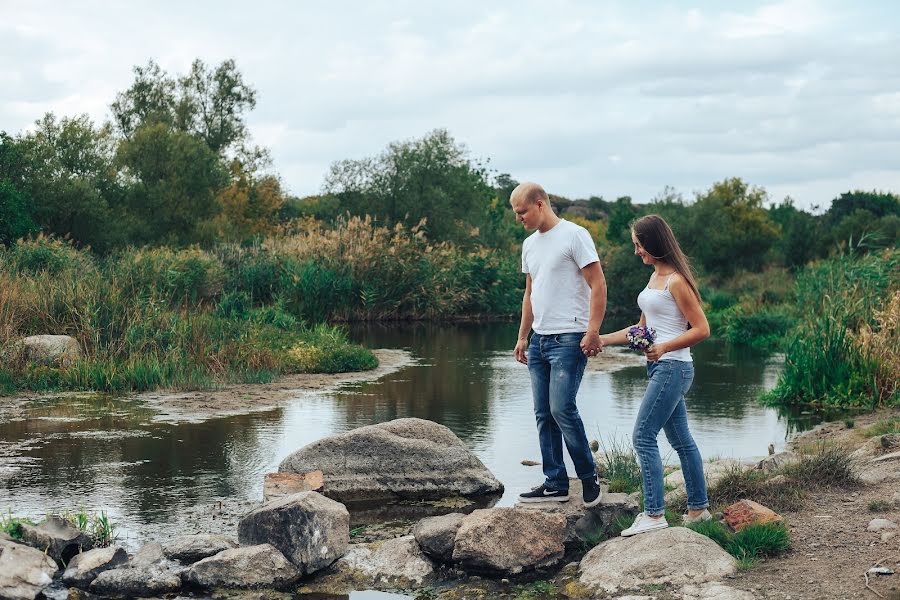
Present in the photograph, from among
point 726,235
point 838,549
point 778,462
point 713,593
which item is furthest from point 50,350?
point 726,235

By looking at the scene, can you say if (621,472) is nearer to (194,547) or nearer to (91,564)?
(194,547)

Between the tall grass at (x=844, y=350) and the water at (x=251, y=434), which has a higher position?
the tall grass at (x=844, y=350)

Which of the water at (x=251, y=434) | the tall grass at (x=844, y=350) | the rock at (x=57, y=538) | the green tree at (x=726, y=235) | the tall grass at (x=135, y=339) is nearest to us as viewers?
the rock at (x=57, y=538)

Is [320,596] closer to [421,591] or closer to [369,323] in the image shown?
[421,591]

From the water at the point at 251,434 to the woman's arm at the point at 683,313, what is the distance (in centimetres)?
268

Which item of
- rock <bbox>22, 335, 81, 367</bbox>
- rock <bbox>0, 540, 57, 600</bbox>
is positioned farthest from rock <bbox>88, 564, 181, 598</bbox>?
rock <bbox>22, 335, 81, 367</bbox>

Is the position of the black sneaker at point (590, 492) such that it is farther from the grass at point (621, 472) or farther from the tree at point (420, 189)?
the tree at point (420, 189)

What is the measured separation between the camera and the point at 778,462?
841 centimetres

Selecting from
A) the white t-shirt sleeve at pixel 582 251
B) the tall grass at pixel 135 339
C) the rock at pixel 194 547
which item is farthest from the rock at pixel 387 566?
the tall grass at pixel 135 339

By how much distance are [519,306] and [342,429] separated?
22.5 metres

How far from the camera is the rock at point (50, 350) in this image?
13883mm

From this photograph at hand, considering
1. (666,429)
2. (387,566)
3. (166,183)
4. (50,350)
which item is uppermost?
(166,183)

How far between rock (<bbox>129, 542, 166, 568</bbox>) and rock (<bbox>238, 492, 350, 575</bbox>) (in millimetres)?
495

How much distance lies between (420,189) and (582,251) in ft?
117
